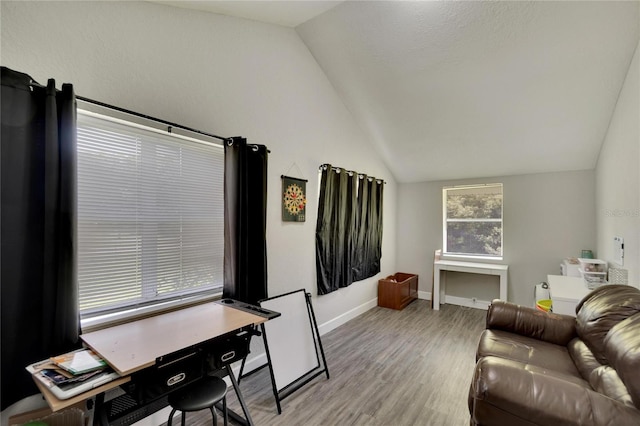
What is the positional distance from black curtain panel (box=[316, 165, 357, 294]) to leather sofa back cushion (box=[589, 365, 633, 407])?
229 centimetres

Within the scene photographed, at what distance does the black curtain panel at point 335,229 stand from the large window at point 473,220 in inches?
76.6

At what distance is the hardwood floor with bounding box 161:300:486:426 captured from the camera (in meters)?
2.03

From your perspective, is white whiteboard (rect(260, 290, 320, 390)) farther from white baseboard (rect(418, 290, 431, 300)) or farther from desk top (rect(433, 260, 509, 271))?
white baseboard (rect(418, 290, 431, 300))

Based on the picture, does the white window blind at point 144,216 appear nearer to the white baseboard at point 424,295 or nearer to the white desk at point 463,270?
the white desk at point 463,270

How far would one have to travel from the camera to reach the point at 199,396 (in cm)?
142

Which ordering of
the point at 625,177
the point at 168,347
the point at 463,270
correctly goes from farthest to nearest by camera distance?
the point at 463,270 → the point at 625,177 → the point at 168,347

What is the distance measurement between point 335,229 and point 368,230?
858 mm

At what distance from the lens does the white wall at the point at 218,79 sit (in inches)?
59.7

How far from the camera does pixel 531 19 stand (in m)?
2.24

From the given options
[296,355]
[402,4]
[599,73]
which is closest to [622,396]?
[296,355]

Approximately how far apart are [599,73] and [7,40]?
13.4 feet

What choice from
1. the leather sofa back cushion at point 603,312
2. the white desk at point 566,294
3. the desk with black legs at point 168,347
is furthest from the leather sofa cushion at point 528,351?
the desk with black legs at point 168,347

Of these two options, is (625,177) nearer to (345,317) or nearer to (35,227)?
(345,317)

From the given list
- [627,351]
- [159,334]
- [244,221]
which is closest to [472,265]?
[627,351]
